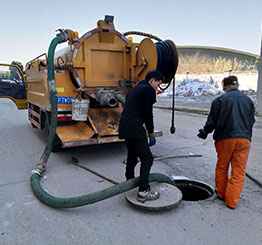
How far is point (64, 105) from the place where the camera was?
16.0 ft

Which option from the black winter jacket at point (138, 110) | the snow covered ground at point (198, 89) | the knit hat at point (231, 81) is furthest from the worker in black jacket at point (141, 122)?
the snow covered ground at point (198, 89)

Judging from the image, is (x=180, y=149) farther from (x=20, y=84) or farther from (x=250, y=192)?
(x=20, y=84)

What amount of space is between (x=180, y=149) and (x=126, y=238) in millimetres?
3286

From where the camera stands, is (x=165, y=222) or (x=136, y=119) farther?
(x=136, y=119)

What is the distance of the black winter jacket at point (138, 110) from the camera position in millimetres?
2961

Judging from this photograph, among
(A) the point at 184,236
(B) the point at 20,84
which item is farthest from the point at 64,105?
(B) the point at 20,84

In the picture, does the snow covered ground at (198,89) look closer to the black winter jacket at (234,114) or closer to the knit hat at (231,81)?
the knit hat at (231,81)

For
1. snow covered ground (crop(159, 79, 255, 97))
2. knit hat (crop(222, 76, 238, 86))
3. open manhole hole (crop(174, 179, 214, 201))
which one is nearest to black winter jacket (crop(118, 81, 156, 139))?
knit hat (crop(222, 76, 238, 86))

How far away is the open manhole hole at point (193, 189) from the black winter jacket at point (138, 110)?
1.17 m

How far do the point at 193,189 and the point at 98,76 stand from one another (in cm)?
283

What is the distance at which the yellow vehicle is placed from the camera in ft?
15.4

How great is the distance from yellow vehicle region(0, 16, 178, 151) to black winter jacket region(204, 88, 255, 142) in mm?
1978

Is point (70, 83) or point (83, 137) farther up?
point (70, 83)

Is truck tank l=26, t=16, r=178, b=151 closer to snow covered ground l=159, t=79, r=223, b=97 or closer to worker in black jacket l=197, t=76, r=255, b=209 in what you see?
worker in black jacket l=197, t=76, r=255, b=209
